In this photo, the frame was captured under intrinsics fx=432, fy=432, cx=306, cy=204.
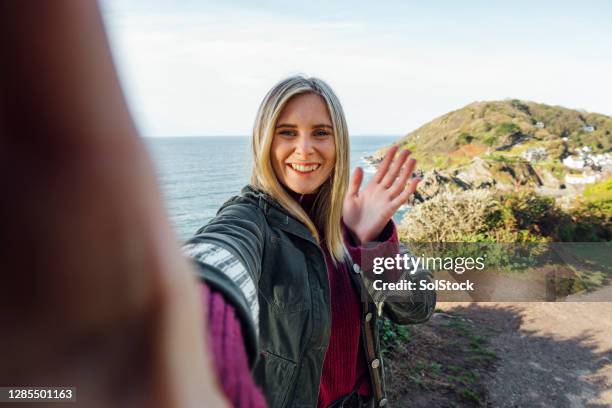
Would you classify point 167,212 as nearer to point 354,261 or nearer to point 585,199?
point 354,261

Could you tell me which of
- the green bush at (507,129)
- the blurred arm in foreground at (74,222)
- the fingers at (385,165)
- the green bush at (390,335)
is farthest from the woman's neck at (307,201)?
the green bush at (507,129)

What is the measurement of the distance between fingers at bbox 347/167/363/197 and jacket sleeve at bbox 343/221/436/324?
Result: 0.21m

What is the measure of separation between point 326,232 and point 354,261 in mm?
225

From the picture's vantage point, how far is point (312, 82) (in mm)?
2375

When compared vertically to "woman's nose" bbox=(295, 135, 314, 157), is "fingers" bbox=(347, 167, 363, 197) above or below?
below

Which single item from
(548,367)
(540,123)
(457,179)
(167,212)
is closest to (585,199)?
(457,179)

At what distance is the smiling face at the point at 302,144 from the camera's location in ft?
7.72

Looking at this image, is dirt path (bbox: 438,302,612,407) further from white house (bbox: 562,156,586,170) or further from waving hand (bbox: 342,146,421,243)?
white house (bbox: 562,156,586,170)

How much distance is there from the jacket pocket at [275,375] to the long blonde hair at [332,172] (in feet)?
2.24

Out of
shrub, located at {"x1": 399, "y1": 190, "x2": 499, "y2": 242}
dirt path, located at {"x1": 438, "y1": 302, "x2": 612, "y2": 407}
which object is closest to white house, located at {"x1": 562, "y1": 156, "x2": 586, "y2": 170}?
shrub, located at {"x1": 399, "y1": 190, "x2": 499, "y2": 242}

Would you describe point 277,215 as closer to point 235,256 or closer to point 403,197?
point 403,197

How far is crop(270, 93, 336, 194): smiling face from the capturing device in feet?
7.72

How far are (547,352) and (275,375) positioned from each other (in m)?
6.21

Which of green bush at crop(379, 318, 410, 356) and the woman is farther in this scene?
green bush at crop(379, 318, 410, 356)
